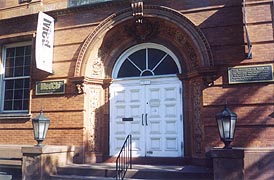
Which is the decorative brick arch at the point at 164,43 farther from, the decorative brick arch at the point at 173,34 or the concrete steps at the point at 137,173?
the concrete steps at the point at 137,173

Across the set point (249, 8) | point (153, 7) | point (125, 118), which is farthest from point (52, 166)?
point (249, 8)

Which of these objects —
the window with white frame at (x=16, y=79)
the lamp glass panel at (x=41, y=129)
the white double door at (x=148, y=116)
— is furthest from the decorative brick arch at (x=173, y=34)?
the window with white frame at (x=16, y=79)

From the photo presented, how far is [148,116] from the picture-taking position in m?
8.96

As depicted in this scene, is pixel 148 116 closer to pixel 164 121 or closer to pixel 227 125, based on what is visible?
pixel 164 121

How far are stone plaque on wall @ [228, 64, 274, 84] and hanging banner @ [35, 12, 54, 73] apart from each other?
17.6 feet

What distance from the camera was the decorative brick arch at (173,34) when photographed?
8.09 m

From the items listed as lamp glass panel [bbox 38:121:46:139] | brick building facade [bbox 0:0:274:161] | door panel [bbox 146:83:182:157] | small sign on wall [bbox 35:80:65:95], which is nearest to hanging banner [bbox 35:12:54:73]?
brick building facade [bbox 0:0:274:161]

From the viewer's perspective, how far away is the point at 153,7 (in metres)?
8.74

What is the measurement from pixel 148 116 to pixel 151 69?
1.47 meters

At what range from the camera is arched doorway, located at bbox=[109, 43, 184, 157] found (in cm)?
875

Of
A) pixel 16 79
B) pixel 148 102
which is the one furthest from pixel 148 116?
pixel 16 79

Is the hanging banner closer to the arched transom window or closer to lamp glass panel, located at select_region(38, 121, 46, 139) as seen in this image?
lamp glass panel, located at select_region(38, 121, 46, 139)

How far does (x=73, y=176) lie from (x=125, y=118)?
2436 millimetres

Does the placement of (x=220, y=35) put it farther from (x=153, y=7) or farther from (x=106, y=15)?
(x=106, y=15)
